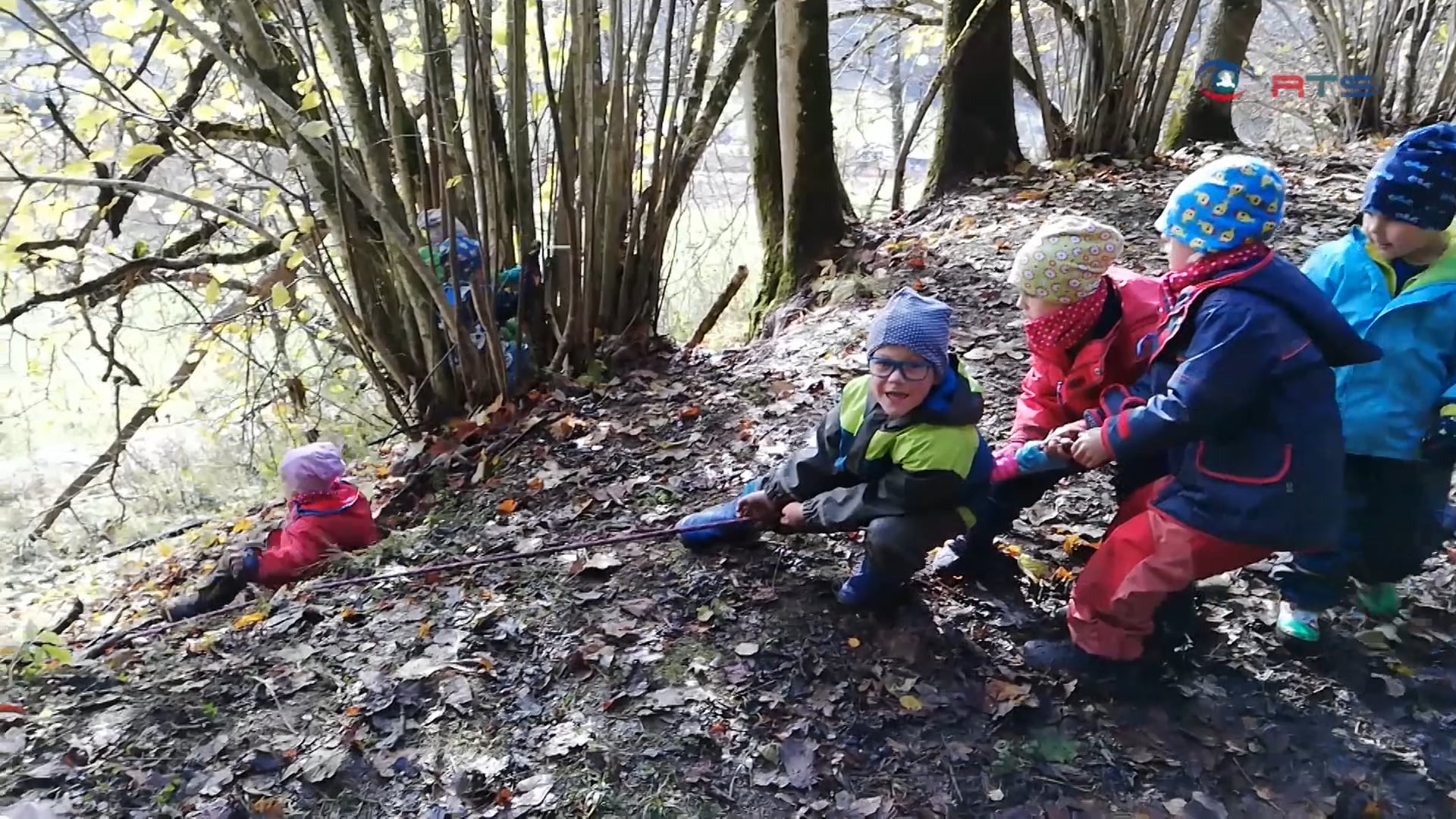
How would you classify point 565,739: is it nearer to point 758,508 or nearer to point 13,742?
point 758,508

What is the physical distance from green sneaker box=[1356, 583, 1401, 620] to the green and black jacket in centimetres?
125

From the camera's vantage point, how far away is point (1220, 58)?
809 cm

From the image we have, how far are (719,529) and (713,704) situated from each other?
74 centimetres

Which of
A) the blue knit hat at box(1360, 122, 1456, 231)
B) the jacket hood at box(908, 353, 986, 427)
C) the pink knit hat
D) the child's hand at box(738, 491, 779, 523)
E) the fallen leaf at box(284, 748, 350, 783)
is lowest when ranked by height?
the fallen leaf at box(284, 748, 350, 783)

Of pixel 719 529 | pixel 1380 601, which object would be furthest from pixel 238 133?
pixel 1380 601

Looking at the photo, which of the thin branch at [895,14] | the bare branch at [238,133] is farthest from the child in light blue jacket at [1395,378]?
the thin branch at [895,14]

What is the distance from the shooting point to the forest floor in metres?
2.33

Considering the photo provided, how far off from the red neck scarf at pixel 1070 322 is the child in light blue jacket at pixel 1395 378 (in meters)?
0.66

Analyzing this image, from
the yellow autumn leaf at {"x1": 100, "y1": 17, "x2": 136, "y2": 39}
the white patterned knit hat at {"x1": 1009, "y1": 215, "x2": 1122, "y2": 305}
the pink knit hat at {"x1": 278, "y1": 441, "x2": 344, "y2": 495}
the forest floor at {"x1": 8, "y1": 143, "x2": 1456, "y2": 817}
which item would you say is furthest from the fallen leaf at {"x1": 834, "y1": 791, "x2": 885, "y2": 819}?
the yellow autumn leaf at {"x1": 100, "y1": 17, "x2": 136, "y2": 39}

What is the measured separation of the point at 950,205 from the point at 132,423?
5.65 meters

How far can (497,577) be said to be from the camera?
3264 millimetres

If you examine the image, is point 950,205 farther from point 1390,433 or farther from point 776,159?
point 1390,433

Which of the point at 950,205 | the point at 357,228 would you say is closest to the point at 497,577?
the point at 357,228

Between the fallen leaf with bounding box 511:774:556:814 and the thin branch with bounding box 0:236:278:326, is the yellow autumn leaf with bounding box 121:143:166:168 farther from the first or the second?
the fallen leaf with bounding box 511:774:556:814
